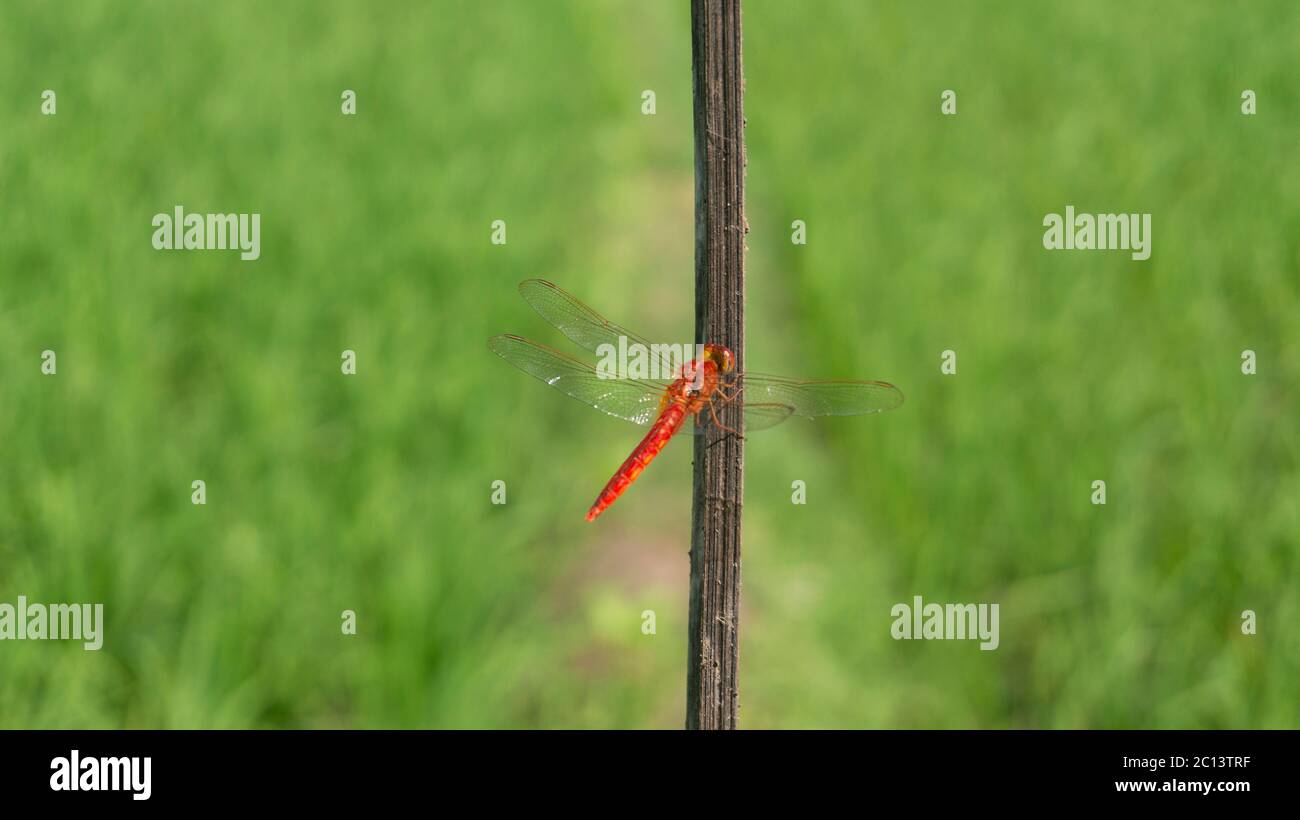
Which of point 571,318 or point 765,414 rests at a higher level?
point 571,318

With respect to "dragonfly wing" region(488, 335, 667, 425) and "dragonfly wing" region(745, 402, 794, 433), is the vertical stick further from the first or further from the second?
"dragonfly wing" region(488, 335, 667, 425)

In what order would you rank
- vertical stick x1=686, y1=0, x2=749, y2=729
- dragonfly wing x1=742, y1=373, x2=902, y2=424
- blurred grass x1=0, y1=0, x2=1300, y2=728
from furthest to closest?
blurred grass x1=0, y1=0, x2=1300, y2=728 → dragonfly wing x1=742, y1=373, x2=902, y2=424 → vertical stick x1=686, y1=0, x2=749, y2=729

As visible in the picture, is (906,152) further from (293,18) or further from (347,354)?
(293,18)

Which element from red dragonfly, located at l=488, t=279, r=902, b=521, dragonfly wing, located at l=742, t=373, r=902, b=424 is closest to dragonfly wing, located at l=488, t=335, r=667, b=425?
red dragonfly, located at l=488, t=279, r=902, b=521

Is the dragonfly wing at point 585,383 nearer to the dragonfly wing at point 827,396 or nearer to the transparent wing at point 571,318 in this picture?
the transparent wing at point 571,318

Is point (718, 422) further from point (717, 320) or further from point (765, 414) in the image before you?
point (765, 414)

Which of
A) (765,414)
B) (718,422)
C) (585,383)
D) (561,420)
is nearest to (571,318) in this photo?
(585,383)

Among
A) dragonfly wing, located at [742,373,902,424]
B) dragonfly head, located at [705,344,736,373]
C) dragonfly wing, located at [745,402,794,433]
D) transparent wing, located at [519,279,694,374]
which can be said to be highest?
transparent wing, located at [519,279,694,374]
